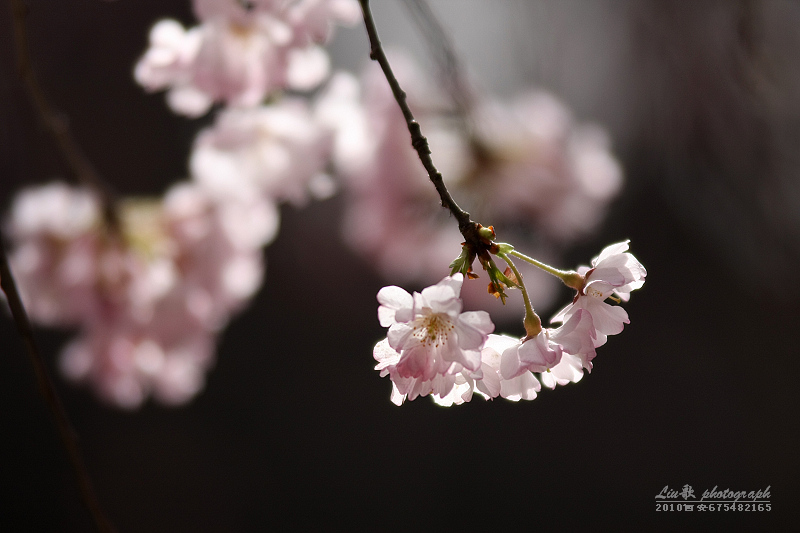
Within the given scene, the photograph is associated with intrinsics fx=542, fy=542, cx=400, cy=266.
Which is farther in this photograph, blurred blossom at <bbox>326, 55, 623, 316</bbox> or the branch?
blurred blossom at <bbox>326, 55, 623, 316</bbox>

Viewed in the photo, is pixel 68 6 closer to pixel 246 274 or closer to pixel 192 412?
pixel 192 412

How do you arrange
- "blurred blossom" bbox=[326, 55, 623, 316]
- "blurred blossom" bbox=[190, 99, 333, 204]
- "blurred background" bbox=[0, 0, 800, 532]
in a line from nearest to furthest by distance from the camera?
1. "blurred blossom" bbox=[190, 99, 333, 204]
2. "blurred blossom" bbox=[326, 55, 623, 316]
3. "blurred background" bbox=[0, 0, 800, 532]

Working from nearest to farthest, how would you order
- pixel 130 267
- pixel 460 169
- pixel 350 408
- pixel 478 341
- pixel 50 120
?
pixel 478 341, pixel 50 120, pixel 130 267, pixel 460 169, pixel 350 408

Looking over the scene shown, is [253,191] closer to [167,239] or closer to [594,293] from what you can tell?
[167,239]

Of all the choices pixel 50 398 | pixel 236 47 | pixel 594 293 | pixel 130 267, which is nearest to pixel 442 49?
pixel 236 47

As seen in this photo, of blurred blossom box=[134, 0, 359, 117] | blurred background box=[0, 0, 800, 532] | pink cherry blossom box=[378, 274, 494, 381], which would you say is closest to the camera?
pink cherry blossom box=[378, 274, 494, 381]

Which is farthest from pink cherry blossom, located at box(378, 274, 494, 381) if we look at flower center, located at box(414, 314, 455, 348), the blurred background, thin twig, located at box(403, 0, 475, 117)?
the blurred background

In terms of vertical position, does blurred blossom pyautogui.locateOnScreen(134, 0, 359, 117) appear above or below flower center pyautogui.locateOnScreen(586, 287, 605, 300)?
above

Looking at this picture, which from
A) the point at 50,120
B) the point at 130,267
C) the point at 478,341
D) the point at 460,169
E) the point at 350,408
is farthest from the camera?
the point at 350,408

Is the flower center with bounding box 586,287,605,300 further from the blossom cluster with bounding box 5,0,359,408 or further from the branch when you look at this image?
the blossom cluster with bounding box 5,0,359,408
